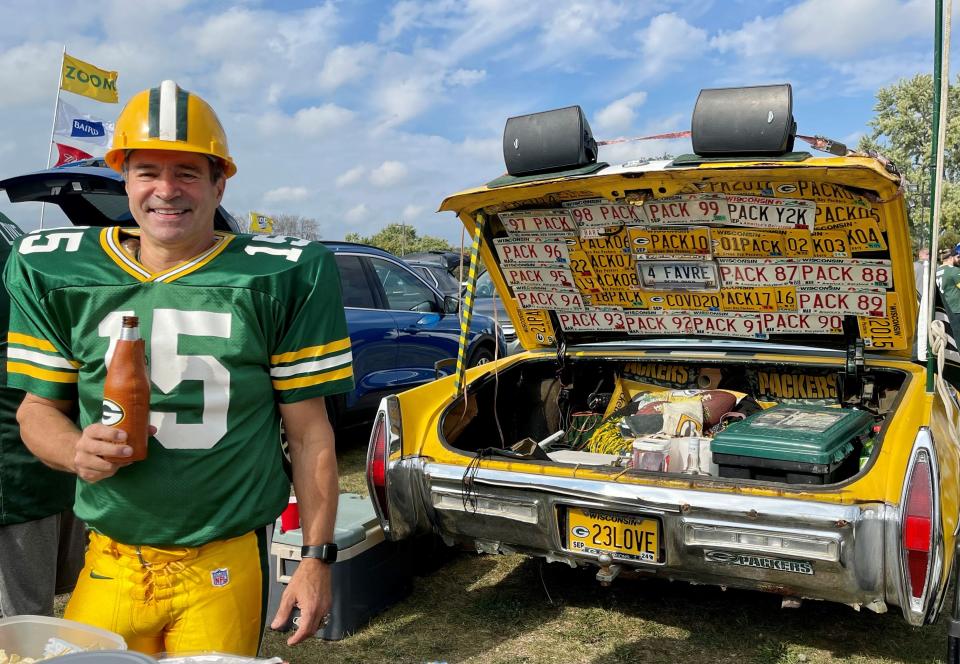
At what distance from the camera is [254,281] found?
5.95ft

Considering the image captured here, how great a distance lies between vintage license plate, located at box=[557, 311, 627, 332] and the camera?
443cm

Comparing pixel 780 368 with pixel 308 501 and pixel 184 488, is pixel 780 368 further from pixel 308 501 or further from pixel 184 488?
pixel 184 488

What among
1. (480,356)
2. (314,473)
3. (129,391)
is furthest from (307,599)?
(480,356)

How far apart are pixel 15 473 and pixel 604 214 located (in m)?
2.68

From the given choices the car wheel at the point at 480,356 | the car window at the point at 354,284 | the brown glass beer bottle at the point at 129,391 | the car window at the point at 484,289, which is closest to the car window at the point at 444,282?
the car window at the point at 484,289

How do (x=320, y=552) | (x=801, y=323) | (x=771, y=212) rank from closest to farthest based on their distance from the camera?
(x=320, y=552) < (x=771, y=212) < (x=801, y=323)

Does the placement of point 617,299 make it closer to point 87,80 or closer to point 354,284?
point 354,284

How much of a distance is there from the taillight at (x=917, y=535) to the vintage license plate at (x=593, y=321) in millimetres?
1942

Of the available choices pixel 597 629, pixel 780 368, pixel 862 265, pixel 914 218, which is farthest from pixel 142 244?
pixel 914 218

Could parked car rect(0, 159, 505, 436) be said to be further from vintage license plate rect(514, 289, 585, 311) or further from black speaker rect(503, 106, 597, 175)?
black speaker rect(503, 106, 597, 175)

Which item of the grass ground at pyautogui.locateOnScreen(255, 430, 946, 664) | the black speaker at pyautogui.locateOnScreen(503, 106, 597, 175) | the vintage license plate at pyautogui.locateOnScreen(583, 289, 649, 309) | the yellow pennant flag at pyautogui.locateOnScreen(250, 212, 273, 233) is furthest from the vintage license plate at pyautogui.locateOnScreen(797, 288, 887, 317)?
the yellow pennant flag at pyautogui.locateOnScreen(250, 212, 273, 233)

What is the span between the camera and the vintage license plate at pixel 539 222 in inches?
157

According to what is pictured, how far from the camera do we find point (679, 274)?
4031 millimetres

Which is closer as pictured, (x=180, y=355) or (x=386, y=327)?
(x=180, y=355)
